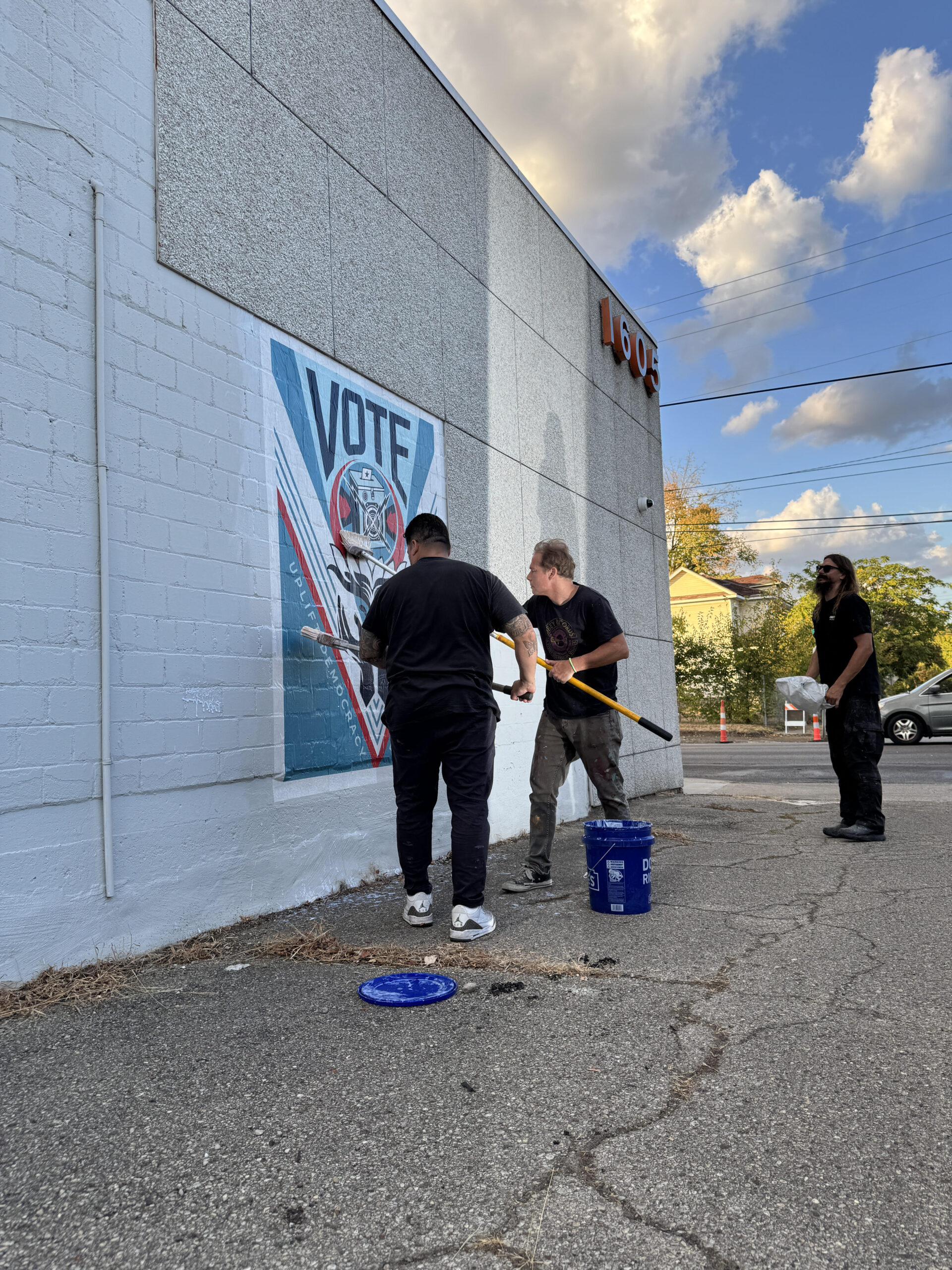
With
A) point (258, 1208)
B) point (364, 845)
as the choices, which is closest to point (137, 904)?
point (364, 845)

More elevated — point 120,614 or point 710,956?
point 120,614

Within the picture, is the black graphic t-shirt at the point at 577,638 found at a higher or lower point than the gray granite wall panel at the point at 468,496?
lower

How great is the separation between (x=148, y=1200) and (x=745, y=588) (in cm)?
4456

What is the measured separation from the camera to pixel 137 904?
346 cm

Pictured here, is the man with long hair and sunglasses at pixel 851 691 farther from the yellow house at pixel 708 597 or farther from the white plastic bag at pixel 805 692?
the yellow house at pixel 708 597

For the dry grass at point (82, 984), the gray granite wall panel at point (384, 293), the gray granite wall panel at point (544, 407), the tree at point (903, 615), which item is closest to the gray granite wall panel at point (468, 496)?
the gray granite wall panel at point (384, 293)

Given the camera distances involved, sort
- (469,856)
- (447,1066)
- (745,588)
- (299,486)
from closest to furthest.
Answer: (447,1066), (469,856), (299,486), (745,588)

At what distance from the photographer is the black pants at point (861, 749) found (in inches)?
232

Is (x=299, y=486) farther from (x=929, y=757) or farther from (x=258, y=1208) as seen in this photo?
(x=929, y=757)

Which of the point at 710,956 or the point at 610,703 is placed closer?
the point at 710,956

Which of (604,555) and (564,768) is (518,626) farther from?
(604,555)

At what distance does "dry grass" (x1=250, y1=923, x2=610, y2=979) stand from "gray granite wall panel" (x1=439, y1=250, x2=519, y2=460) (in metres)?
3.73

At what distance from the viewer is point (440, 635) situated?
3836mm

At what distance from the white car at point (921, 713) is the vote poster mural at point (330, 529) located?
14.6 metres
